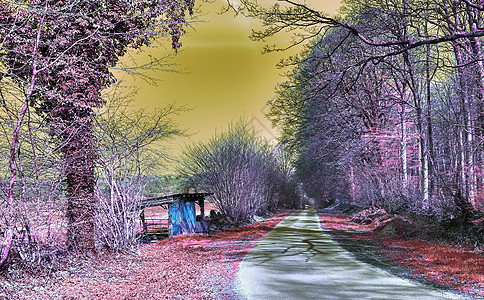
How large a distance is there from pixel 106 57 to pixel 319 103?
1927cm

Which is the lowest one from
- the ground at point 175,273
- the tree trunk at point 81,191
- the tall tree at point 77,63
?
the ground at point 175,273

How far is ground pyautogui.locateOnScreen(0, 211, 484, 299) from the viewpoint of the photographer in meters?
6.29

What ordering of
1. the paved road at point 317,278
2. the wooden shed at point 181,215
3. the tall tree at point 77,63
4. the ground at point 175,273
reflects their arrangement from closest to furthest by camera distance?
the paved road at point 317,278, the ground at point 175,273, the tall tree at point 77,63, the wooden shed at point 181,215

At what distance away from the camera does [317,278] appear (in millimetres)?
6996

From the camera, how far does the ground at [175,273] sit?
6.29m

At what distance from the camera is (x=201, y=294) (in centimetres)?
619

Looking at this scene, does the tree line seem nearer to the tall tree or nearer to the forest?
the forest

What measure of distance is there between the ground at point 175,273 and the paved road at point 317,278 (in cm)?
42

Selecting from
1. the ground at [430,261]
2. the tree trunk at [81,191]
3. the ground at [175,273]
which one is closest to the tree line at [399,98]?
the ground at [430,261]

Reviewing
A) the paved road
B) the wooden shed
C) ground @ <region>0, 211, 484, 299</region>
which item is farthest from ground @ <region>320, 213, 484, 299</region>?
the wooden shed

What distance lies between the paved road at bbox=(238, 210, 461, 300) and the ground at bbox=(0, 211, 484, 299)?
1.38 feet

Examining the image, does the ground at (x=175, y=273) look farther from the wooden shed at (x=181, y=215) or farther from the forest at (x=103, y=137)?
the wooden shed at (x=181, y=215)

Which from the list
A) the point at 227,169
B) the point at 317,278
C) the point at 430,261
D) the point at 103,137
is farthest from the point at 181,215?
the point at 430,261

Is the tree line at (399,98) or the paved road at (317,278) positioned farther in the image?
the tree line at (399,98)
